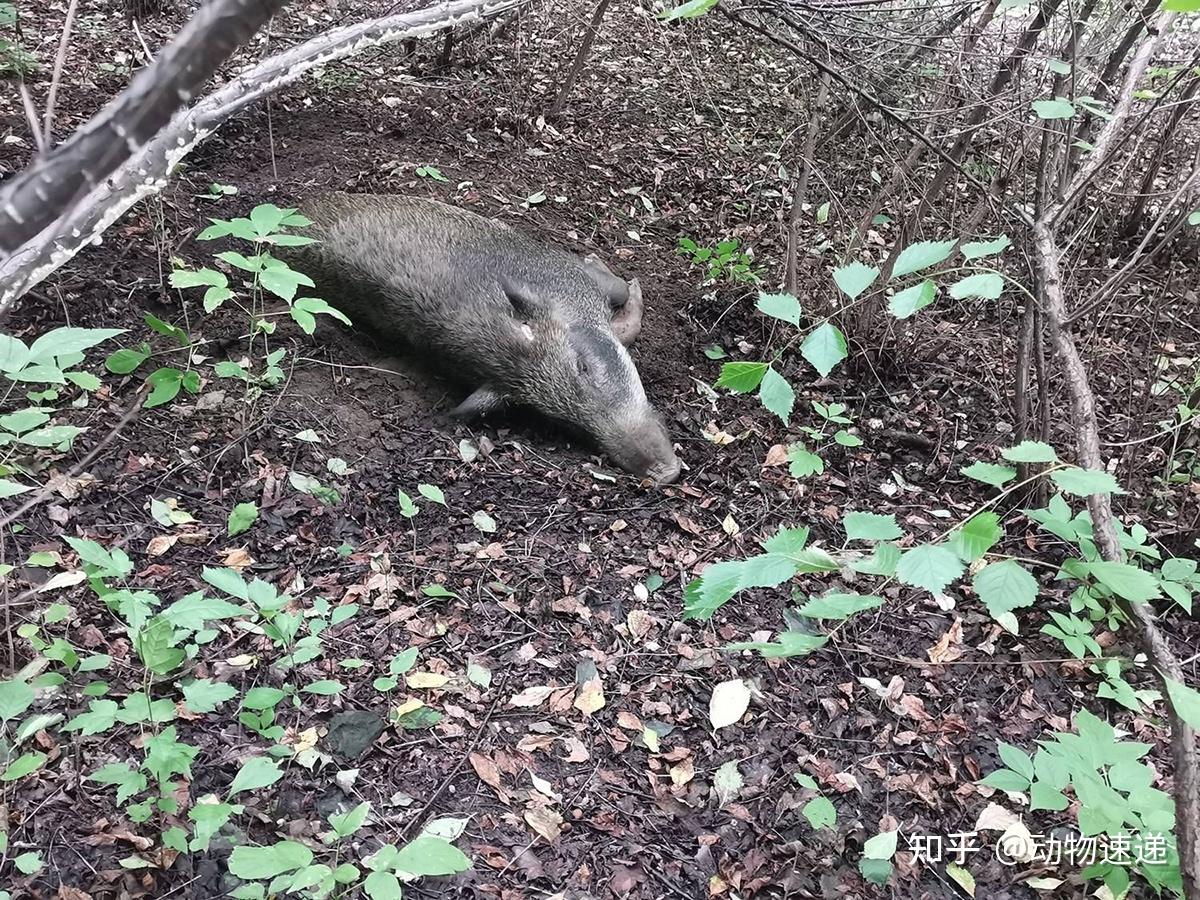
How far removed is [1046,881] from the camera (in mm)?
2439

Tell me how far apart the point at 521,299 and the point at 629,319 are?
694 millimetres

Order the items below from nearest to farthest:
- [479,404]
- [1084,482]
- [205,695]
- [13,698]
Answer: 1. [1084,482]
2. [13,698]
3. [205,695]
4. [479,404]

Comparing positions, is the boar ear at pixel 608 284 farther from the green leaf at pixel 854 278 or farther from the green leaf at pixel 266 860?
the green leaf at pixel 266 860

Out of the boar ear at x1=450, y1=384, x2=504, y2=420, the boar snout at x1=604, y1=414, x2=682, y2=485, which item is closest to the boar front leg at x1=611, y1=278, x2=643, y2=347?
the boar snout at x1=604, y1=414, x2=682, y2=485

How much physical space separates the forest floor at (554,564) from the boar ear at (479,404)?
121mm

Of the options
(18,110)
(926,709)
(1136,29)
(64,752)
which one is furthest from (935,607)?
(18,110)

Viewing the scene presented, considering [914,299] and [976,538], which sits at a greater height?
[914,299]

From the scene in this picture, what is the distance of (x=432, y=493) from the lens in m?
3.74

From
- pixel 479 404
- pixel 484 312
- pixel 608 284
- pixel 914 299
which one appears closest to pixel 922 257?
pixel 914 299

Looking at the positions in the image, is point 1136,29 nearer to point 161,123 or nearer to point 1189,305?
point 1189,305

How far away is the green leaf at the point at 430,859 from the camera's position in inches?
75.8

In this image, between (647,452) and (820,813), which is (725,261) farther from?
(820,813)

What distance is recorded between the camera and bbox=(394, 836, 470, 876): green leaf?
1.92 metres

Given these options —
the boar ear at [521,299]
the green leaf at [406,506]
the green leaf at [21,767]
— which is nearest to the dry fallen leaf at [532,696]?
the green leaf at [406,506]
